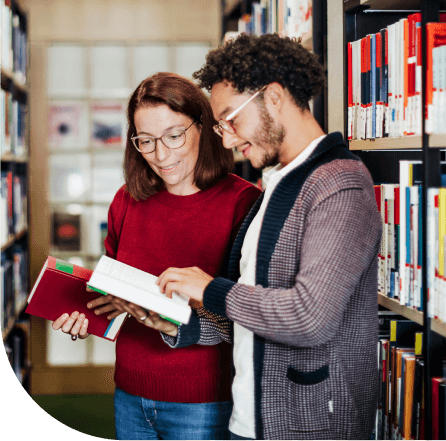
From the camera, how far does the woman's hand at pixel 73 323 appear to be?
54.4 inches

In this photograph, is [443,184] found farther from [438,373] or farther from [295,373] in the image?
[295,373]

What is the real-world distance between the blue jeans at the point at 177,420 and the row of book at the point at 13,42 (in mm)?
2074

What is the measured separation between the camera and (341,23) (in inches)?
62.0

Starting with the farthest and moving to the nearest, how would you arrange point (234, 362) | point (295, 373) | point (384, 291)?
point (384, 291), point (234, 362), point (295, 373)

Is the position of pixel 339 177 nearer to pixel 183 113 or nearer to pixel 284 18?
pixel 183 113

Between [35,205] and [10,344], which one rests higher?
[35,205]

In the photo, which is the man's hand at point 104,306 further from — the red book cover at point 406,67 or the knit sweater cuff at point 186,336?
the red book cover at point 406,67

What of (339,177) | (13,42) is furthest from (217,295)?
(13,42)

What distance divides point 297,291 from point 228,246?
21.0 inches

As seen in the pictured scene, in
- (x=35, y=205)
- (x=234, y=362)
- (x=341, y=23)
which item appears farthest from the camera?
(x=35, y=205)

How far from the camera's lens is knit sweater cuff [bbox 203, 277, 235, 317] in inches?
38.5

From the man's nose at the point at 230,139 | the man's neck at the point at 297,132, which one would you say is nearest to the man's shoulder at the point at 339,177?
the man's neck at the point at 297,132

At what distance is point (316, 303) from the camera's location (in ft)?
2.89

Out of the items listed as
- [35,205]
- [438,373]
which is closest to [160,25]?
[35,205]
